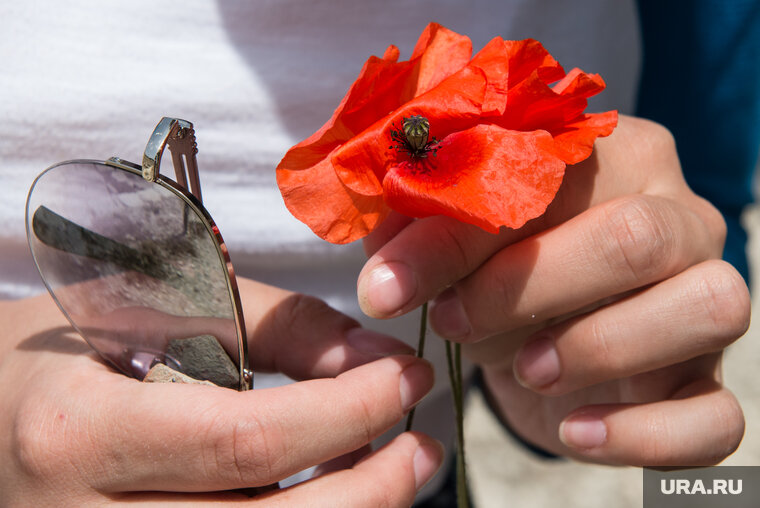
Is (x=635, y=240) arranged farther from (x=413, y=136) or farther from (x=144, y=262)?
(x=144, y=262)

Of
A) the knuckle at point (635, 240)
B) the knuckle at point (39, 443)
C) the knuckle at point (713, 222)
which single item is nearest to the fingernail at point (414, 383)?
the knuckle at point (635, 240)

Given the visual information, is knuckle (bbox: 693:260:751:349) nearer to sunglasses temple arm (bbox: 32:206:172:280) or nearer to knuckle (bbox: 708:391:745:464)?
knuckle (bbox: 708:391:745:464)

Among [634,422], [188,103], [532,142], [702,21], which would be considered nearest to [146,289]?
[188,103]

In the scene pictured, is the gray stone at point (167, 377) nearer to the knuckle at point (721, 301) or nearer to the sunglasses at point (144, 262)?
the sunglasses at point (144, 262)

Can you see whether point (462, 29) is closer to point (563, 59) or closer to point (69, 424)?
point (563, 59)

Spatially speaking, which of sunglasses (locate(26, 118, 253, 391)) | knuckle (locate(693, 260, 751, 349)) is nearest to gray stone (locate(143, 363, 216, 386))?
sunglasses (locate(26, 118, 253, 391))

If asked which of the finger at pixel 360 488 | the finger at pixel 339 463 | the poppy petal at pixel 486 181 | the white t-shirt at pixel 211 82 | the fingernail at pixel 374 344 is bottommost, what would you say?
the finger at pixel 339 463
